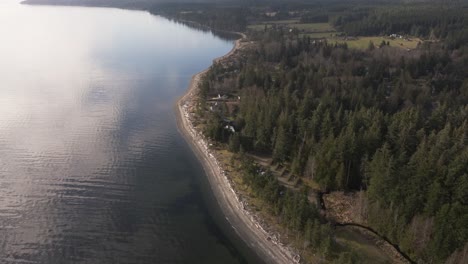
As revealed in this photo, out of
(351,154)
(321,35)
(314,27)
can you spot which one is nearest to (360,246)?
(351,154)

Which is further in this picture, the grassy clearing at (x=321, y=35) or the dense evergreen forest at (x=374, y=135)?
the grassy clearing at (x=321, y=35)

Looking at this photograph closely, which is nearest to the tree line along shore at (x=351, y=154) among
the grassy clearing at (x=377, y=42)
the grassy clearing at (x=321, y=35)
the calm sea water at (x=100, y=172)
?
the calm sea water at (x=100, y=172)

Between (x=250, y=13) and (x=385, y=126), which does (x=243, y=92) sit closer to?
(x=385, y=126)

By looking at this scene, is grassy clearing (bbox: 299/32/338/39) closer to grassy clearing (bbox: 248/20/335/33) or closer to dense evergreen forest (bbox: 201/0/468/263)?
grassy clearing (bbox: 248/20/335/33)

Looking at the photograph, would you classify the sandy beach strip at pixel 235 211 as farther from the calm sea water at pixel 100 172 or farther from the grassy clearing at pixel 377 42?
the grassy clearing at pixel 377 42

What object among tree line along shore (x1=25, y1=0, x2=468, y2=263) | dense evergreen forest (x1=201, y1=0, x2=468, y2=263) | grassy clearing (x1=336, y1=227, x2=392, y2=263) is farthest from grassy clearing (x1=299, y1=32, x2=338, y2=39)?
grassy clearing (x1=336, y1=227, x2=392, y2=263)

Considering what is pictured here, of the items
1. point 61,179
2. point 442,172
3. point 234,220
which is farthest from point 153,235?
point 442,172

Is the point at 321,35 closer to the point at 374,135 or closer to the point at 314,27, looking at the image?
the point at 314,27
